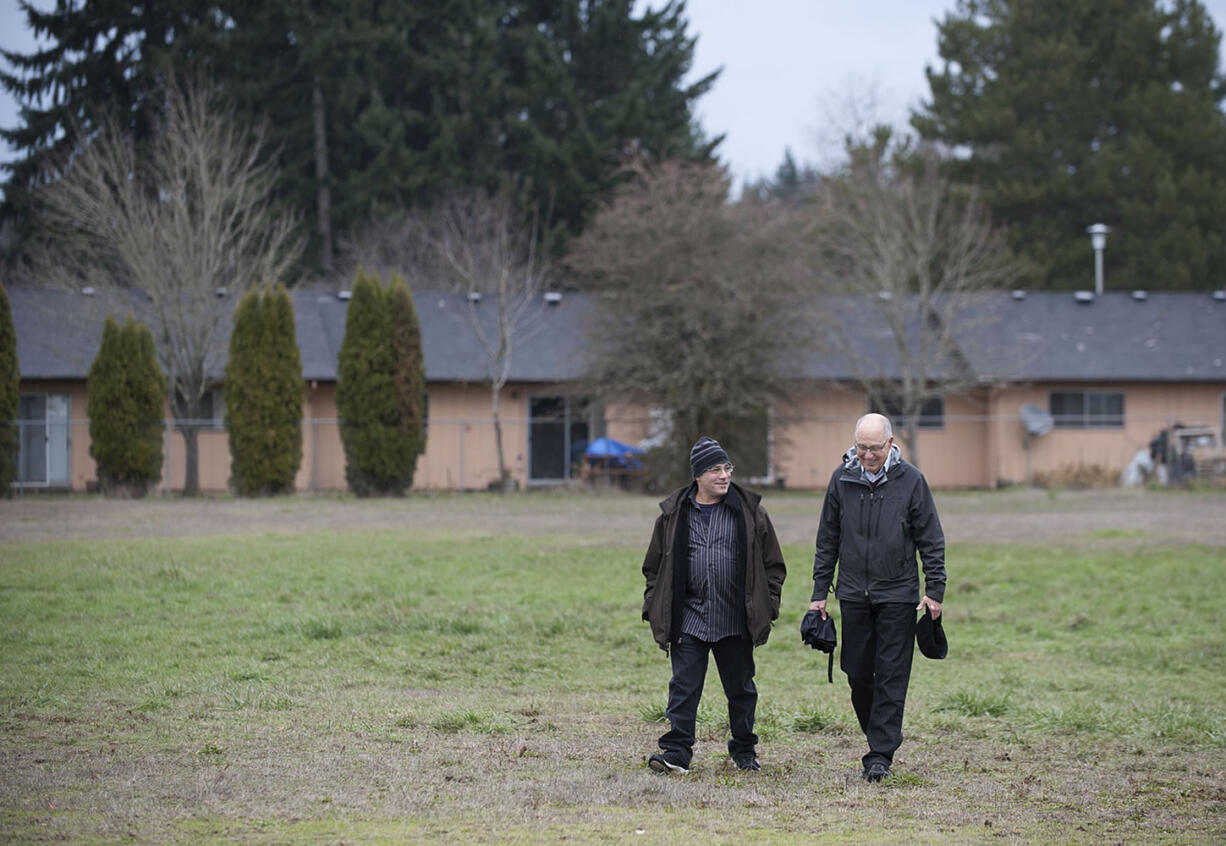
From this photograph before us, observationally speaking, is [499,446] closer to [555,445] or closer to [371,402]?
[555,445]

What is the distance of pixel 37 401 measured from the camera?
32906 mm

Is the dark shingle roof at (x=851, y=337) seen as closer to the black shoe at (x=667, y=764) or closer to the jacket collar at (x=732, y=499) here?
the jacket collar at (x=732, y=499)

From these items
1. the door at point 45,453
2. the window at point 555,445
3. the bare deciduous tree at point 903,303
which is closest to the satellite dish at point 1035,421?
the bare deciduous tree at point 903,303

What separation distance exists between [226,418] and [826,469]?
15.0 metres

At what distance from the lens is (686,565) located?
7.18 metres

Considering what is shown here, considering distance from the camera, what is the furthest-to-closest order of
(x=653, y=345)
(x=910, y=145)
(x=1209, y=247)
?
(x=910, y=145) → (x=1209, y=247) → (x=653, y=345)

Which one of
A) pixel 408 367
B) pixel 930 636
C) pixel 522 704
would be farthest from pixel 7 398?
pixel 930 636

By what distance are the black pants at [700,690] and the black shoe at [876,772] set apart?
0.59 meters

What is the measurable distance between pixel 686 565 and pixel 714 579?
0.53 feet

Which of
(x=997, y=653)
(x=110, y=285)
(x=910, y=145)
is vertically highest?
(x=910, y=145)

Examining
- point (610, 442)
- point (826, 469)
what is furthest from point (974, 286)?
point (610, 442)

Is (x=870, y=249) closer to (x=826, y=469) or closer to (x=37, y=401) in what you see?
(x=826, y=469)

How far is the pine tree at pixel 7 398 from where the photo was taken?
86.1ft

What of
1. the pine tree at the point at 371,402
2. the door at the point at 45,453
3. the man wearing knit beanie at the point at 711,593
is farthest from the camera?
the door at the point at 45,453
